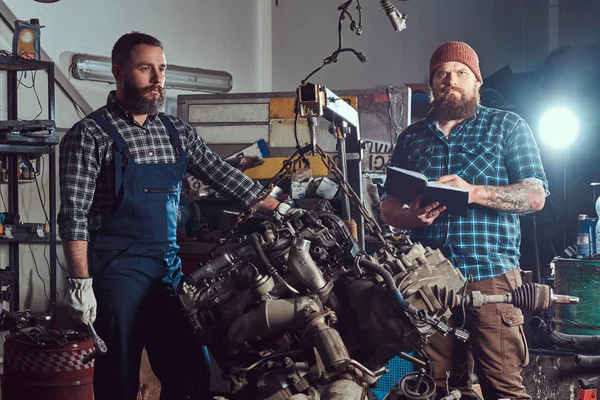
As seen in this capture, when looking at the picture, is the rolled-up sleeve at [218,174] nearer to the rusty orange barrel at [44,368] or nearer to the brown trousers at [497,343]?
the brown trousers at [497,343]

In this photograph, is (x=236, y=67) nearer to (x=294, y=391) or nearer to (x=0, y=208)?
(x=0, y=208)

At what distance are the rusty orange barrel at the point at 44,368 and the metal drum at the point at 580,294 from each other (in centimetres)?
A: 252

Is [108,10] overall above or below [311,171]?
above

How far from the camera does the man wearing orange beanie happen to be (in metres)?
2.57

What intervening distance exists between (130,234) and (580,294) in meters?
2.53

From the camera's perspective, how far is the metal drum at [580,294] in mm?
3963

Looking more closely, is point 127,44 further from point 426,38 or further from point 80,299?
point 426,38

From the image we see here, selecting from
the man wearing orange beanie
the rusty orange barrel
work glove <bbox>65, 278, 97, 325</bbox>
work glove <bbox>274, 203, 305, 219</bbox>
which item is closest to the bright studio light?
the man wearing orange beanie

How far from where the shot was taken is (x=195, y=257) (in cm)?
411

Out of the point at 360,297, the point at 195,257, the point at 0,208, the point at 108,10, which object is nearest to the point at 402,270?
the point at 360,297

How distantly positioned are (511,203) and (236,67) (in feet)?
13.8

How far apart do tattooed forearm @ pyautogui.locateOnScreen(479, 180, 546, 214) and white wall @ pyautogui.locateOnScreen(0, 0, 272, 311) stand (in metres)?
3.48

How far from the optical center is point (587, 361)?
3475 millimetres

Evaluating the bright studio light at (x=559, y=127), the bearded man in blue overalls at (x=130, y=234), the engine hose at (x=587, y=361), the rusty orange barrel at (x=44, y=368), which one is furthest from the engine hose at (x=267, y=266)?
the bright studio light at (x=559, y=127)
